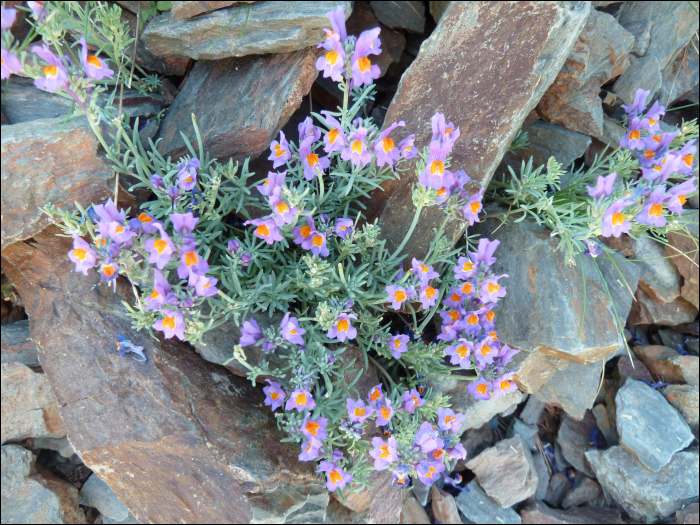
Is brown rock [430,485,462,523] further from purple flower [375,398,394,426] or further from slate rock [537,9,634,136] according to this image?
slate rock [537,9,634,136]

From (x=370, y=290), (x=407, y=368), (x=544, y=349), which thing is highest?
(x=370, y=290)

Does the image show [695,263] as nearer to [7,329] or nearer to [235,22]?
[235,22]

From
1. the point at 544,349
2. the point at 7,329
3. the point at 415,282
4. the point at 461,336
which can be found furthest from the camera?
the point at 544,349

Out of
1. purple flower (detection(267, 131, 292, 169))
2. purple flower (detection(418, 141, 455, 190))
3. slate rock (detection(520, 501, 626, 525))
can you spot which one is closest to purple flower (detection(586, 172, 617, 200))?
purple flower (detection(418, 141, 455, 190))

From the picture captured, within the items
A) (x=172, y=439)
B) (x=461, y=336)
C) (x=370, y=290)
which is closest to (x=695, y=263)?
(x=461, y=336)

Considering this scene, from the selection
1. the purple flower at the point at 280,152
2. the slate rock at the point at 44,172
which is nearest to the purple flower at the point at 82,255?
the slate rock at the point at 44,172

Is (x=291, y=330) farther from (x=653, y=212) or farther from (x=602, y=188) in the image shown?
(x=653, y=212)
